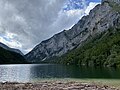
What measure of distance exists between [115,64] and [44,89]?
15612 centimetres

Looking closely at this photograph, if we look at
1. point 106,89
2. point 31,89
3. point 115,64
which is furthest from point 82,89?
point 115,64

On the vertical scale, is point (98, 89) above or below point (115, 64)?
below

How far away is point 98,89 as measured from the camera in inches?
2005

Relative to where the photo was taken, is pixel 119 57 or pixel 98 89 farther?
pixel 119 57

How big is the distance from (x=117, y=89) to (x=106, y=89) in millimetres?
2551

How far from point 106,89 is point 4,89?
20.2 meters

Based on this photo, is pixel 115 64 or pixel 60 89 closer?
pixel 60 89

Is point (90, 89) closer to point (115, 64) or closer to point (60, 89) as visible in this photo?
point (60, 89)

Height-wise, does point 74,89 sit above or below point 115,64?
below

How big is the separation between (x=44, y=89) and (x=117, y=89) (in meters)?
14.8

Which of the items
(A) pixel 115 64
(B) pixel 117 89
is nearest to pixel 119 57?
(A) pixel 115 64

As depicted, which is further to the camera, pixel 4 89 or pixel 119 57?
pixel 119 57

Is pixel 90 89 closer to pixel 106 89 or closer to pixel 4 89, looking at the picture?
pixel 106 89

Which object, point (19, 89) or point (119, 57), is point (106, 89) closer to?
point (19, 89)
